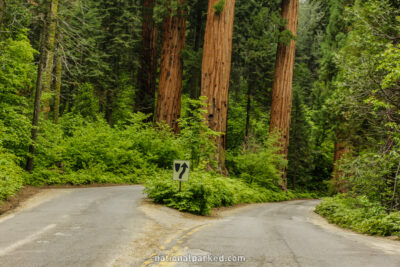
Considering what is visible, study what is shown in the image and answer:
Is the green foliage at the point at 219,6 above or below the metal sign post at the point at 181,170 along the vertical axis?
above

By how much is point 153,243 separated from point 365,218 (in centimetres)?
678

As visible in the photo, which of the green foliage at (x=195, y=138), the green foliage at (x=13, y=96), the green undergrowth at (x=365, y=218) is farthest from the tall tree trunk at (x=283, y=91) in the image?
the green foliage at (x=13, y=96)

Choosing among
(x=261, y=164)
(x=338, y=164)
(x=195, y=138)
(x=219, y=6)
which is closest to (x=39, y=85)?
(x=195, y=138)

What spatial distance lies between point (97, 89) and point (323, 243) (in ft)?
75.9

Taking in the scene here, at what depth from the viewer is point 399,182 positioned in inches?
398

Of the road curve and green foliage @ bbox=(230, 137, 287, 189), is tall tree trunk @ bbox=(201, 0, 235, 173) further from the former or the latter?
the road curve

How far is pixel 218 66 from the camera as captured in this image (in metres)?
16.6

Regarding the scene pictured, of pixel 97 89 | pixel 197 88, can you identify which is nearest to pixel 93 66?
pixel 97 89

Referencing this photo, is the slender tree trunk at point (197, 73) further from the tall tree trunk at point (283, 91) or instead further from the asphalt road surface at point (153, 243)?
the asphalt road surface at point (153, 243)

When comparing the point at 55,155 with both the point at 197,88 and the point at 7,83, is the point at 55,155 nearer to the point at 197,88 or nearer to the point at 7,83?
the point at 7,83

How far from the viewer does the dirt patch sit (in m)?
9.31

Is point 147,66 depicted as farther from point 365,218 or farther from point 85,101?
point 365,218

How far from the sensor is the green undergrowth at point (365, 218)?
8797 millimetres

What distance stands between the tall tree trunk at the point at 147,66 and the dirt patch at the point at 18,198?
1246 centimetres
